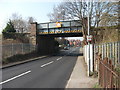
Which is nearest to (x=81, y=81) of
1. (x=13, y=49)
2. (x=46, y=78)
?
(x=46, y=78)

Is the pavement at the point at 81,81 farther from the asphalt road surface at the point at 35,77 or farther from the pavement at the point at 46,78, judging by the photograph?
the asphalt road surface at the point at 35,77

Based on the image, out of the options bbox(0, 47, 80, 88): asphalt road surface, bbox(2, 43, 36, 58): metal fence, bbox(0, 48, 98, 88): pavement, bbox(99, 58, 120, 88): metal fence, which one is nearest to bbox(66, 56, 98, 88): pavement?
bbox(0, 48, 98, 88): pavement

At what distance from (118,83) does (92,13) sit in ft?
94.5

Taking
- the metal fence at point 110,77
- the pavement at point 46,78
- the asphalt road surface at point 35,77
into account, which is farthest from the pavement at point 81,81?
the metal fence at point 110,77

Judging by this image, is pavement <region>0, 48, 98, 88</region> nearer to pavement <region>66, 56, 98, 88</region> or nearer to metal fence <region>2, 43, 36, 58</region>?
pavement <region>66, 56, 98, 88</region>

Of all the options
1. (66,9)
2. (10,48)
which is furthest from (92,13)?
(10,48)

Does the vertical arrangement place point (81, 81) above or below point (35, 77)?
above

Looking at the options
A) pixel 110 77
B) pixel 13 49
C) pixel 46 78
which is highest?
pixel 110 77

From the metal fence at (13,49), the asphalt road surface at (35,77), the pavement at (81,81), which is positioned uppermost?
the metal fence at (13,49)

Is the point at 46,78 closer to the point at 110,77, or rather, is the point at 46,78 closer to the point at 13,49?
the point at 110,77

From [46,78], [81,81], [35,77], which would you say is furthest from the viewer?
[35,77]

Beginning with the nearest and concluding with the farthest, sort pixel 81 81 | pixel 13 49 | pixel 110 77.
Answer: pixel 110 77 → pixel 81 81 → pixel 13 49

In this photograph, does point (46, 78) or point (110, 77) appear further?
point (46, 78)

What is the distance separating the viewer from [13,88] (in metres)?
7.79
